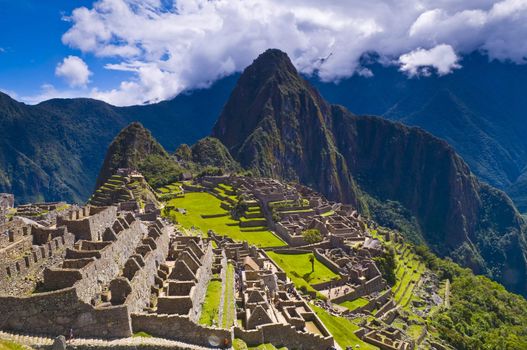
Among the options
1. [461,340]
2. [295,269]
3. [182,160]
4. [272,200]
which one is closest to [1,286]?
[295,269]

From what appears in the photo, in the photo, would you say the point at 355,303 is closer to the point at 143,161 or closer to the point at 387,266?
the point at 387,266

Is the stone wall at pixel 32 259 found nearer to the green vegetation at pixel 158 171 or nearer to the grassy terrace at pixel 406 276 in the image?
the grassy terrace at pixel 406 276

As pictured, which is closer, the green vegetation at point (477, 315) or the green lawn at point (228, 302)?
the green lawn at point (228, 302)

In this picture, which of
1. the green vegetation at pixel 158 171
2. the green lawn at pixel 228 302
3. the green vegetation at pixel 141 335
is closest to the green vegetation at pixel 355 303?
the green lawn at pixel 228 302

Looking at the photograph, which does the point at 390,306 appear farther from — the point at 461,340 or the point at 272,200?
the point at 272,200

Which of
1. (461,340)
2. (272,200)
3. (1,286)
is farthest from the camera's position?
(272,200)

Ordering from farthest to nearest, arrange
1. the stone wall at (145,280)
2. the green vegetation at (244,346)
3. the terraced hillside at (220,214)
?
the terraced hillside at (220,214)
the green vegetation at (244,346)
the stone wall at (145,280)

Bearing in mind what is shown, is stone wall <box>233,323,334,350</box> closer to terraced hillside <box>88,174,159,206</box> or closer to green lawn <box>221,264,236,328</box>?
green lawn <box>221,264,236,328</box>

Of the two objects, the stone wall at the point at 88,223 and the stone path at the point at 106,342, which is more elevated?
the stone wall at the point at 88,223
